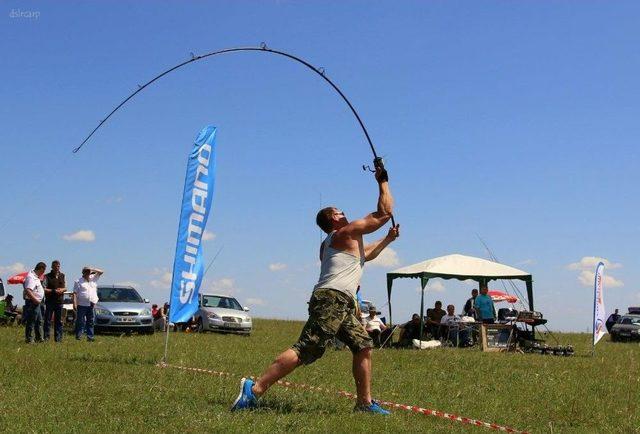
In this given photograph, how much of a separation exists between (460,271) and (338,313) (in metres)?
15.6

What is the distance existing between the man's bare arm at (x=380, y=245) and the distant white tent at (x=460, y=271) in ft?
47.9

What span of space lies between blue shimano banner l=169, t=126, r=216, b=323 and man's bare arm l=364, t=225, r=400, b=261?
19.0 feet

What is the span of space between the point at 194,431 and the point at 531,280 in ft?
59.4

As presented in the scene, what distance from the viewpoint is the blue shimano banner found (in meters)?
12.5

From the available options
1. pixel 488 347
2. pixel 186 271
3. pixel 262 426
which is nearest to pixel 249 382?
pixel 262 426

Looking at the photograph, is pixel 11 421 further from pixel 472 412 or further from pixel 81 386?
pixel 472 412

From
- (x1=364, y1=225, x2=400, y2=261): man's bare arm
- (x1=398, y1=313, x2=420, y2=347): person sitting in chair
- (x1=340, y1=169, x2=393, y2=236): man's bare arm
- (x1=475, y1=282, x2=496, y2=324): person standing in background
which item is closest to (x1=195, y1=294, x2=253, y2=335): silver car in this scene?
(x1=398, y1=313, x2=420, y2=347): person sitting in chair

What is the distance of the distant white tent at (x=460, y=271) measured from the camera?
862 inches

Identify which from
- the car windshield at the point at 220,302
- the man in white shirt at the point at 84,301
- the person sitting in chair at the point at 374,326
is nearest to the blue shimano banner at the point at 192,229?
the man in white shirt at the point at 84,301

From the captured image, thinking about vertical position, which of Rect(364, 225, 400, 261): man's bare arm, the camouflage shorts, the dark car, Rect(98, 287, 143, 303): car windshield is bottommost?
the dark car

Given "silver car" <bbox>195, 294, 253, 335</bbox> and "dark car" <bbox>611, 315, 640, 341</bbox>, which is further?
"dark car" <bbox>611, 315, 640, 341</bbox>

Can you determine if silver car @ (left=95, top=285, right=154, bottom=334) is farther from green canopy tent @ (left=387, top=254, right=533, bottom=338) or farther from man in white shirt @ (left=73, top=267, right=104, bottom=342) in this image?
green canopy tent @ (left=387, top=254, right=533, bottom=338)

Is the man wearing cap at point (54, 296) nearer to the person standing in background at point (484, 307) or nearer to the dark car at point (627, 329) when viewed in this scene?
the person standing in background at point (484, 307)

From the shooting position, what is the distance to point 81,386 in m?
8.66
